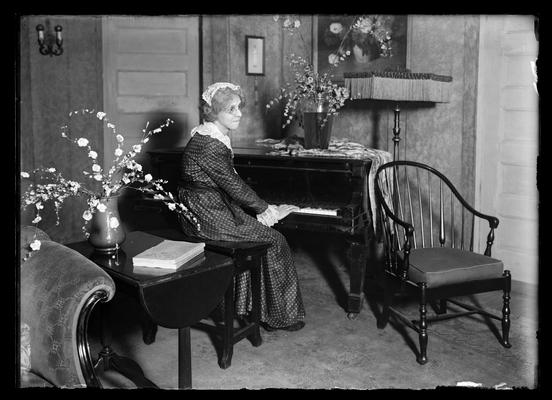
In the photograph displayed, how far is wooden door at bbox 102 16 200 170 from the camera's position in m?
5.71

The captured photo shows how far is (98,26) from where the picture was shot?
5.71 meters

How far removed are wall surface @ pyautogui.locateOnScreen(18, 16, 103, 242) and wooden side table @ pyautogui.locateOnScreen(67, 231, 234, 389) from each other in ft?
9.55

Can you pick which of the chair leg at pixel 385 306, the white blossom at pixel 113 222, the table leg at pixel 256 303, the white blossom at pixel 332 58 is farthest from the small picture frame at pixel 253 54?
the white blossom at pixel 113 222

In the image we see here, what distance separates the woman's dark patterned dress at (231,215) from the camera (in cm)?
357

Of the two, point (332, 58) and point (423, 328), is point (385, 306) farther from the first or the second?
point (332, 58)

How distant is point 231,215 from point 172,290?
103cm

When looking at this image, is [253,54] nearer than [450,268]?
No

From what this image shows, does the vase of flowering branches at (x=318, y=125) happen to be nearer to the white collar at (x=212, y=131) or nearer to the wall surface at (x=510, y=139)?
the white collar at (x=212, y=131)

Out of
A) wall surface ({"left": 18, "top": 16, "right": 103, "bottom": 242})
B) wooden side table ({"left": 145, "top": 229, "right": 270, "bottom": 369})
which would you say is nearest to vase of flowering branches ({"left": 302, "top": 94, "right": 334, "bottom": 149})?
wooden side table ({"left": 145, "top": 229, "right": 270, "bottom": 369})

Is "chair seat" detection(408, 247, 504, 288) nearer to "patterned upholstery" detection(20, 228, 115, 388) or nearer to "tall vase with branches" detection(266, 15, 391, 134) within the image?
"tall vase with branches" detection(266, 15, 391, 134)

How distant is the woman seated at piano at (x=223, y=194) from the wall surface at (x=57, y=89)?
2.51 meters

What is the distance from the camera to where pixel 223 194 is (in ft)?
12.1

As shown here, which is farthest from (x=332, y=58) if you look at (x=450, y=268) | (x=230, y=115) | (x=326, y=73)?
(x=450, y=268)
